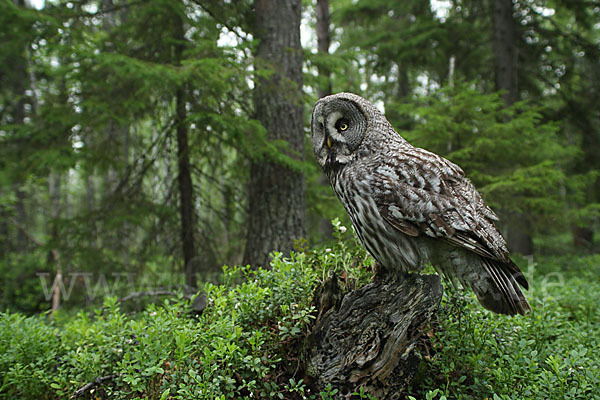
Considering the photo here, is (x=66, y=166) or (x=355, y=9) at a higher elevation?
(x=355, y=9)

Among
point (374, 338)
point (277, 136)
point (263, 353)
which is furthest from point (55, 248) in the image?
point (374, 338)

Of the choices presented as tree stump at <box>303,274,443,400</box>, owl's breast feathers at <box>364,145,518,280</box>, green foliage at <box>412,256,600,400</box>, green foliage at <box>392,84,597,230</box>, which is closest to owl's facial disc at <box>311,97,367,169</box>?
owl's breast feathers at <box>364,145,518,280</box>

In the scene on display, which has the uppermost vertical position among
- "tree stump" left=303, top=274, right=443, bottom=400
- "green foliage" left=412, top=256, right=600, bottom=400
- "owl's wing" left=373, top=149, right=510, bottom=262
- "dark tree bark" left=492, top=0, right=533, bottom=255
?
"dark tree bark" left=492, top=0, right=533, bottom=255

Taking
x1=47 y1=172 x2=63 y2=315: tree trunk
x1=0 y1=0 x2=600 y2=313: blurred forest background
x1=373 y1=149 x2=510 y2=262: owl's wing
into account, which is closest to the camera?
x1=373 y1=149 x2=510 y2=262: owl's wing

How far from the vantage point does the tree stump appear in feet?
8.32

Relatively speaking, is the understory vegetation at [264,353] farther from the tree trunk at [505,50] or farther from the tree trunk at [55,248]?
the tree trunk at [505,50]

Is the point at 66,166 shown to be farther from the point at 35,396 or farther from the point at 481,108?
the point at 481,108

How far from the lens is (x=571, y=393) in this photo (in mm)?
2391

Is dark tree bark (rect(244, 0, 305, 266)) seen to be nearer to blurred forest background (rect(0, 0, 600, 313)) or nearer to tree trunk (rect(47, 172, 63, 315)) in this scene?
blurred forest background (rect(0, 0, 600, 313))

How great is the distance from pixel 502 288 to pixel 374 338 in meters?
1.00

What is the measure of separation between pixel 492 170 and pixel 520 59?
6881 mm

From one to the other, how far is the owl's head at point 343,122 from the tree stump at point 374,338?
1.07m

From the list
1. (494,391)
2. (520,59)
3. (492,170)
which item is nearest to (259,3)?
(492,170)

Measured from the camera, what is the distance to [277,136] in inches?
233
